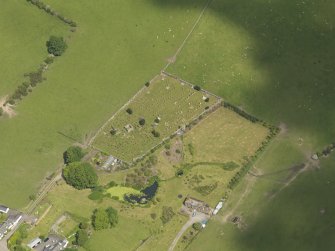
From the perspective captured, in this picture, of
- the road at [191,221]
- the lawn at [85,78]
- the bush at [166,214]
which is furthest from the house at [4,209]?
the road at [191,221]

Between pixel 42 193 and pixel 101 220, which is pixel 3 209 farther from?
pixel 101 220

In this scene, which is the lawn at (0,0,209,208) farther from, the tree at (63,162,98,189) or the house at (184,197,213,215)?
the house at (184,197,213,215)

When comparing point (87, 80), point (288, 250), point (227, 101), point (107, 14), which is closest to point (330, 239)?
point (288, 250)

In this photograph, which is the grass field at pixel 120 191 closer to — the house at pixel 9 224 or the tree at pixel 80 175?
the tree at pixel 80 175

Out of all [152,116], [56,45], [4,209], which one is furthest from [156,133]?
[4,209]

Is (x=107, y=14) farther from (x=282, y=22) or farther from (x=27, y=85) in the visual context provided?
(x=282, y=22)
